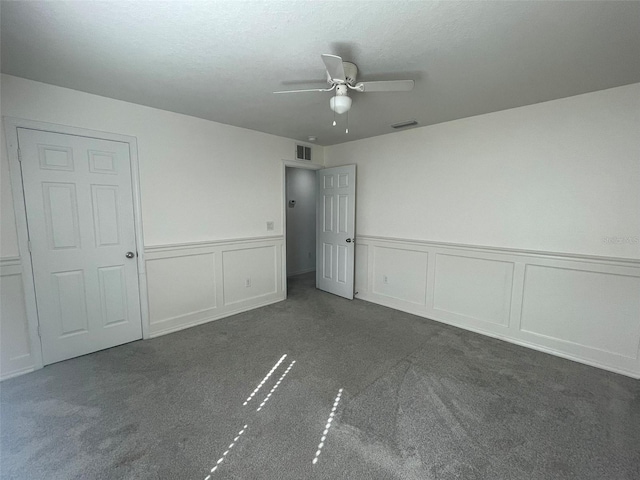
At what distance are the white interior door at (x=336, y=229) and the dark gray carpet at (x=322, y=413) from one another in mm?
1548

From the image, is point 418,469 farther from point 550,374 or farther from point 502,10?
point 502,10

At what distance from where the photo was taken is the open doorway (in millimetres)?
5781

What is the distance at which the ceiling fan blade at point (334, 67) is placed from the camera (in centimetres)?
162

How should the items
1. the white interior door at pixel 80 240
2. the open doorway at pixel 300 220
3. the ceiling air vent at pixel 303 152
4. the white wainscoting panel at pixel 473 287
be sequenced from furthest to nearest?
the open doorway at pixel 300 220 < the ceiling air vent at pixel 303 152 < the white wainscoting panel at pixel 473 287 < the white interior door at pixel 80 240

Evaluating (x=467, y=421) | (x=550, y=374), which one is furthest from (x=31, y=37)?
(x=550, y=374)

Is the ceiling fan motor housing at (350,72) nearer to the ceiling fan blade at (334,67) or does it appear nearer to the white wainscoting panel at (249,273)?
the ceiling fan blade at (334,67)

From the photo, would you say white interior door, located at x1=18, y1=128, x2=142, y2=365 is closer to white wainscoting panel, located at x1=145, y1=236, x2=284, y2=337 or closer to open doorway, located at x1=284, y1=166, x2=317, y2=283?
white wainscoting panel, located at x1=145, y1=236, x2=284, y2=337

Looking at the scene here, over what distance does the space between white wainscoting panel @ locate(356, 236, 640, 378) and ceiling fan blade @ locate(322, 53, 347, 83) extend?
2430mm

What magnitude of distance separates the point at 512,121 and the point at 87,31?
142 inches

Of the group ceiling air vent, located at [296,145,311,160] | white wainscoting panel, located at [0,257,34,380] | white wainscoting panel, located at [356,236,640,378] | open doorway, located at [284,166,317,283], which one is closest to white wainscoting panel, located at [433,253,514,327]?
white wainscoting panel, located at [356,236,640,378]

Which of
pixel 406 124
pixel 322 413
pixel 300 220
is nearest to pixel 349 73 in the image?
pixel 406 124

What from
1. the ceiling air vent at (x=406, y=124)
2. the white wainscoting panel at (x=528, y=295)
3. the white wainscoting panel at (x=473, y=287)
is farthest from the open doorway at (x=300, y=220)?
the white wainscoting panel at (x=473, y=287)

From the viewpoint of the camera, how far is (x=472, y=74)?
2176 millimetres

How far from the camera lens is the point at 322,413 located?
6.52ft
